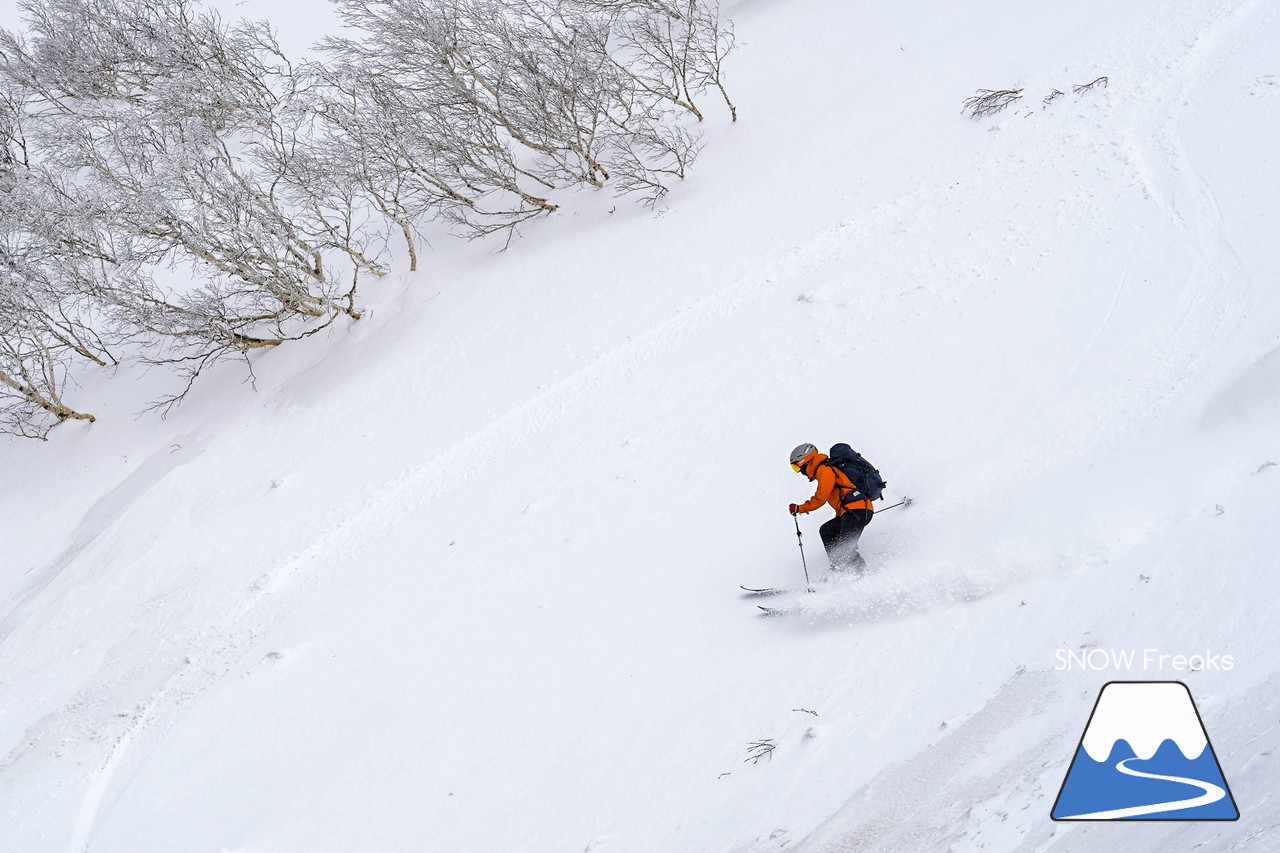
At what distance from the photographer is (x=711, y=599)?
24.0ft

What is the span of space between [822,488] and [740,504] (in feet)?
4.89

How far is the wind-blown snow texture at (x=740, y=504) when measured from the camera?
18.6 ft

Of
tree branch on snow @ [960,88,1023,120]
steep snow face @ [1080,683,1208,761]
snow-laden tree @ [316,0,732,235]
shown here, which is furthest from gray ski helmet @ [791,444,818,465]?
tree branch on snow @ [960,88,1023,120]

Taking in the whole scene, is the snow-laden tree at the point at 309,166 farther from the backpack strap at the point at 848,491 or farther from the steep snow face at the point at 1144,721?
the steep snow face at the point at 1144,721

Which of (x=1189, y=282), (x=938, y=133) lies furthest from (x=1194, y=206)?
(x=938, y=133)

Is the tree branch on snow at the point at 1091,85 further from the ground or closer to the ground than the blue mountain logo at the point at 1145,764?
further from the ground

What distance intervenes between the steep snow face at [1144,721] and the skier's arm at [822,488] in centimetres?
228

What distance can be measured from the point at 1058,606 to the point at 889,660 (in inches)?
45.1

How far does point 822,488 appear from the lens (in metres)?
6.70

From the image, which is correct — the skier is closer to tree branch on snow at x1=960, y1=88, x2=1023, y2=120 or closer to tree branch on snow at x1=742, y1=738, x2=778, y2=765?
tree branch on snow at x1=742, y1=738, x2=778, y2=765

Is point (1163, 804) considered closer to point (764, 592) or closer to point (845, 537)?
point (845, 537)

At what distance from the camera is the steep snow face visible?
461 cm

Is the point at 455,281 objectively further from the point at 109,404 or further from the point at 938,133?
the point at 938,133

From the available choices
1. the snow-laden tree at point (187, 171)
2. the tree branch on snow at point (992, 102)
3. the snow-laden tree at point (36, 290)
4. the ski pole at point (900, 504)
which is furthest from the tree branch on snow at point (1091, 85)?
the snow-laden tree at point (36, 290)
